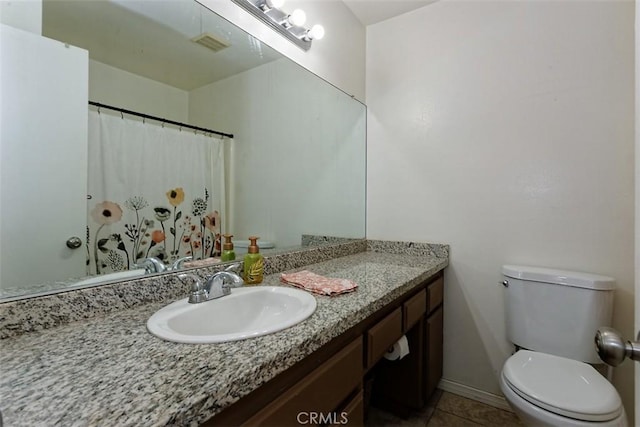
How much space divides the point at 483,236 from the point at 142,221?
1.70m

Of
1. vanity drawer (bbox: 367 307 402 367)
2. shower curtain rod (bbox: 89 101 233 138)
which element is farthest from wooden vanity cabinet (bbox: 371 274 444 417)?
shower curtain rod (bbox: 89 101 233 138)

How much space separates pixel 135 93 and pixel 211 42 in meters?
0.42

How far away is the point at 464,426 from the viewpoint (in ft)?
4.89

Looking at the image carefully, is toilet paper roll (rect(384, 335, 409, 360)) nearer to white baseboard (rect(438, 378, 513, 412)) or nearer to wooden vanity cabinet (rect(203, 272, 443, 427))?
wooden vanity cabinet (rect(203, 272, 443, 427))

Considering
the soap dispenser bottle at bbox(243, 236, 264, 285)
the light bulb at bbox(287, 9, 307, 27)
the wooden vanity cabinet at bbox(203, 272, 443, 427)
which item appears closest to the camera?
the wooden vanity cabinet at bbox(203, 272, 443, 427)

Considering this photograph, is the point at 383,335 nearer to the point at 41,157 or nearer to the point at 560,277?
the point at 560,277

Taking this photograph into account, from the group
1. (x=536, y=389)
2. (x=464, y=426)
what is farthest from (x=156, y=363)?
(x=464, y=426)

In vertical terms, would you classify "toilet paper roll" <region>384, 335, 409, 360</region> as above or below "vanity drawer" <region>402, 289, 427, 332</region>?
below

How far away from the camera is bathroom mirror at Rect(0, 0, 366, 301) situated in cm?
89

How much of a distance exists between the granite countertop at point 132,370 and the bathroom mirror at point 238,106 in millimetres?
190

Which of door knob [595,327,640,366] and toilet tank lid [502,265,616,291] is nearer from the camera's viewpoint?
door knob [595,327,640,366]

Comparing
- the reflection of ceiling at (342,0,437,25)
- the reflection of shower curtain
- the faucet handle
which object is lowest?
the faucet handle

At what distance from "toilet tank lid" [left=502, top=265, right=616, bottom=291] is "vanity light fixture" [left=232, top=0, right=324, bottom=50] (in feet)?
5.24

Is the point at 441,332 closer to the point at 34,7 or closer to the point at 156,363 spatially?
the point at 156,363
